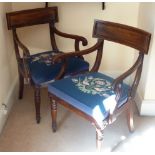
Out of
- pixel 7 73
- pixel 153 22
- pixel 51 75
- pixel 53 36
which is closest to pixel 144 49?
pixel 153 22

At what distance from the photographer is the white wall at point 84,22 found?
242 centimetres

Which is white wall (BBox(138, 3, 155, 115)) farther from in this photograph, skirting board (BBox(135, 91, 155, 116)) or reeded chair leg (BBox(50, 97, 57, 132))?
reeded chair leg (BBox(50, 97, 57, 132))

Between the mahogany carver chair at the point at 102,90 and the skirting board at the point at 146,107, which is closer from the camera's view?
the mahogany carver chair at the point at 102,90

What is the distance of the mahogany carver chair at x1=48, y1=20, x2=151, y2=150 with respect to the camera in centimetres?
165

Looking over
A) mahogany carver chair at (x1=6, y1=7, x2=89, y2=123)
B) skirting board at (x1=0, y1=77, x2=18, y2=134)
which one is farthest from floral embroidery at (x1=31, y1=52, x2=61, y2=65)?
skirting board at (x1=0, y1=77, x2=18, y2=134)

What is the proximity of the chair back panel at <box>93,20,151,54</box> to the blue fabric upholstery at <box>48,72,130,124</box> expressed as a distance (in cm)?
30

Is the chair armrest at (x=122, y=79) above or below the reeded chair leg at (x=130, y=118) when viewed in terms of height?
above

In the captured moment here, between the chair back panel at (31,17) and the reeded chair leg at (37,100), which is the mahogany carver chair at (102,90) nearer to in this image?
the reeded chair leg at (37,100)

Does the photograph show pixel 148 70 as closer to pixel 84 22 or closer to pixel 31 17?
pixel 84 22

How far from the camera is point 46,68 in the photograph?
6.72 feet

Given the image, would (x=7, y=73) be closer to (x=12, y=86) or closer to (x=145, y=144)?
(x=12, y=86)

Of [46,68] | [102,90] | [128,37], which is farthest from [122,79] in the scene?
[46,68]

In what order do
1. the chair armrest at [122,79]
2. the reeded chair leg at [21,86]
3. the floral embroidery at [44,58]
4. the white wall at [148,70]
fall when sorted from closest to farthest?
the chair armrest at [122,79], the white wall at [148,70], the floral embroidery at [44,58], the reeded chair leg at [21,86]

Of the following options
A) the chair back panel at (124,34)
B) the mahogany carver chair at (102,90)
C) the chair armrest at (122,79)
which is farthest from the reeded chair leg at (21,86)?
the chair armrest at (122,79)
